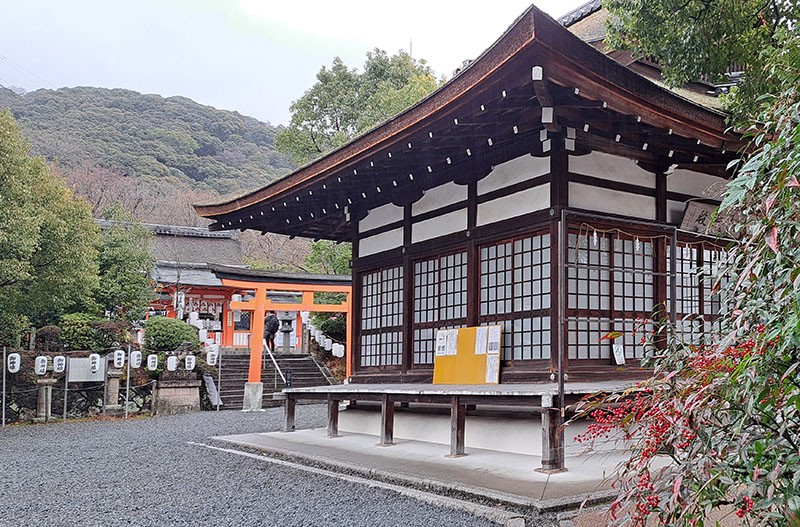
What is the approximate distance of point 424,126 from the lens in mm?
6438

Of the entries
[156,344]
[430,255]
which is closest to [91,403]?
[156,344]

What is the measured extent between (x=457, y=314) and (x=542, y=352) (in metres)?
1.44

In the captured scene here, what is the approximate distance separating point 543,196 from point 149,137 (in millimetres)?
46251

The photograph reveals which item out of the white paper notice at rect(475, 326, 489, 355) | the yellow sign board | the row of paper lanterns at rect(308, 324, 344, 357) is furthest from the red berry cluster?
the row of paper lanterns at rect(308, 324, 344, 357)

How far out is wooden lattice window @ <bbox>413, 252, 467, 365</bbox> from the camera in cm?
817

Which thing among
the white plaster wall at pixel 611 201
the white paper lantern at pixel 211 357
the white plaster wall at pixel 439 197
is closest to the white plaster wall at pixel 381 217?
the white plaster wall at pixel 439 197

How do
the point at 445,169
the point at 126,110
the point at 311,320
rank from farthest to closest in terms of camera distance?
1. the point at 126,110
2. the point at 311,320
3. the point at 445,169

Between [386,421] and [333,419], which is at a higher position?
[386,421]

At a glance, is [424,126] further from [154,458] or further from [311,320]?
[311,320]

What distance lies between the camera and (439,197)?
338 inches

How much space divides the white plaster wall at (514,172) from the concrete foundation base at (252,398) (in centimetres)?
1011

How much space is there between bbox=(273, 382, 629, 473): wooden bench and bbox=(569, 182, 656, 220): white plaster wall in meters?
1.76

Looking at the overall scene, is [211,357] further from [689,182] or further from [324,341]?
[689,182]

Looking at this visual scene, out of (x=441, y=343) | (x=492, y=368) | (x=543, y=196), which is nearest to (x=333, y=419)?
(x=441, y=343)
